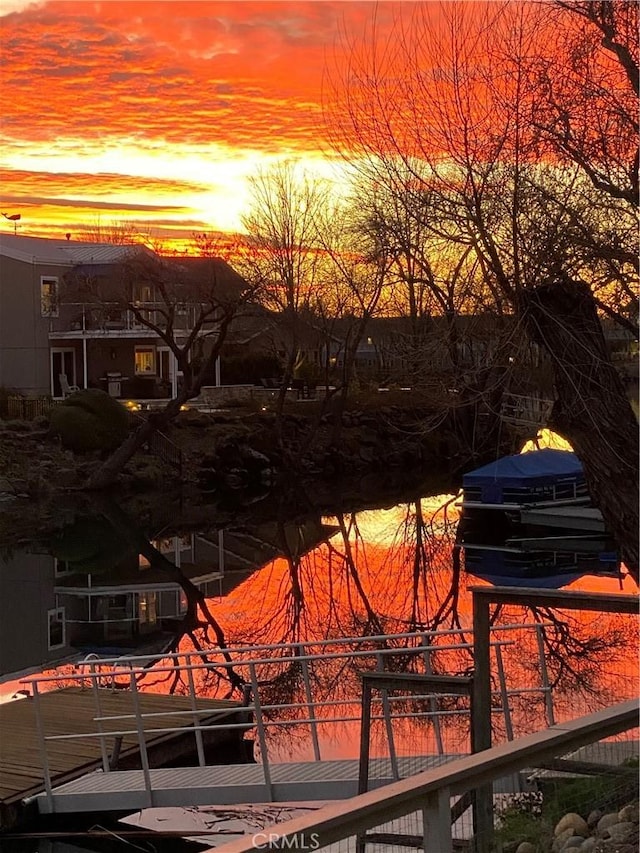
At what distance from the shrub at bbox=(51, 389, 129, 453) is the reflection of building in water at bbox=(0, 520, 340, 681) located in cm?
795

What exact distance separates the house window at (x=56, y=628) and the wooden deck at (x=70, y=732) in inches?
218

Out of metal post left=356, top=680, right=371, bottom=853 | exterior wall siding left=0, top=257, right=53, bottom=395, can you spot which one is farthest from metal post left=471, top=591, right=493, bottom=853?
exterior wall siding left=0, top=257, right=53, bottom=395

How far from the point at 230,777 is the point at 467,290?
4.26 m

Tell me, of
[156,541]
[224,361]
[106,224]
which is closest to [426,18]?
[156,541]

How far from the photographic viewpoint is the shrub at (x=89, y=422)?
31875 mm

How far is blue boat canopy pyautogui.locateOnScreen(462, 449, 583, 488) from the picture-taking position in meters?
24.9

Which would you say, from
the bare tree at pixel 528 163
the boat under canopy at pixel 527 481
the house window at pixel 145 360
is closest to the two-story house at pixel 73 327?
the house window at pixel 145 360

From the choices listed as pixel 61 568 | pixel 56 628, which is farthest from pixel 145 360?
pixel 56 628

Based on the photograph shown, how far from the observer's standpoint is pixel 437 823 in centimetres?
251

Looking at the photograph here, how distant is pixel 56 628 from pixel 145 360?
25155 millimetres

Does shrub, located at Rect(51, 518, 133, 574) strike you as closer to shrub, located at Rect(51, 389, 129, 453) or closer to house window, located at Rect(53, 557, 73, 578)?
house window, located at Rect(53, 557, 73, 578)

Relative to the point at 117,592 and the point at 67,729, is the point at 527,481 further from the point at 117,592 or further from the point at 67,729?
the point at 67,729

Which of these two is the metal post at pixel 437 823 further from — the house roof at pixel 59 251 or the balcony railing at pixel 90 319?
the balcony railing at pixel 90 319

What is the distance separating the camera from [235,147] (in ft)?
70.4
